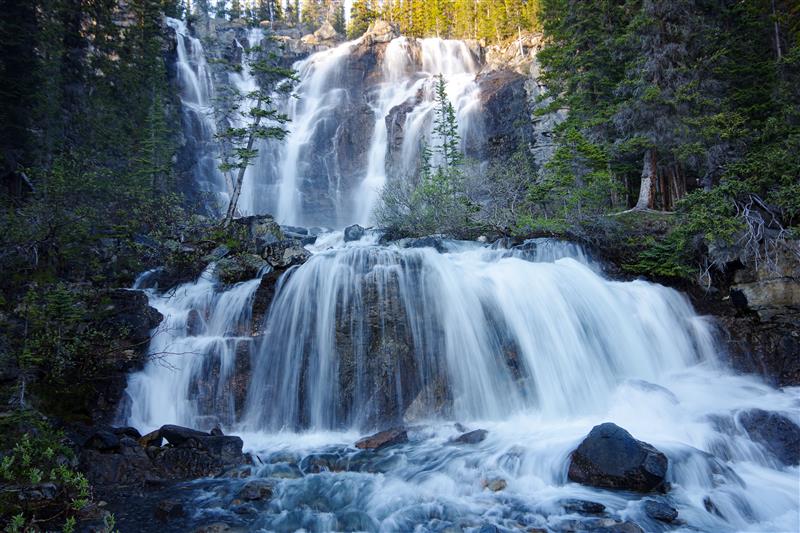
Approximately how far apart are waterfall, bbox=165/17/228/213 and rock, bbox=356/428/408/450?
62.2 feet

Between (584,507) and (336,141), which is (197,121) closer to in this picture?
(336,141)

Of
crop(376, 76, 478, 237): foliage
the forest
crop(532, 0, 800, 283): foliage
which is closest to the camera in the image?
the forest

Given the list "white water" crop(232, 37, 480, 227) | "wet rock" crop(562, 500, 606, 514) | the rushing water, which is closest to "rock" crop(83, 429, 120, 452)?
the rushing water

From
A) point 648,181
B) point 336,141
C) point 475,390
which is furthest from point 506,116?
point 475,390

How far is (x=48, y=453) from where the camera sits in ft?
19.3

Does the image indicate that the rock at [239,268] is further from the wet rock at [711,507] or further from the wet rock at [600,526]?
the wet rock at [711,507]

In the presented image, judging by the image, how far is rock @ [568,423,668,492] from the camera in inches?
253

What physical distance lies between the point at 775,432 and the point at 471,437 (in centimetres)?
Answer: 486

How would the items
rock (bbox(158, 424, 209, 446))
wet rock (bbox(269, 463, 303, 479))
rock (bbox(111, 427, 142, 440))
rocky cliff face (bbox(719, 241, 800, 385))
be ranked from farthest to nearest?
rocky cliff face (bbox(719, 241, 800, 385)) < rock (bbox(111, 427, 142, 440)) < rock (bbox(158, 424, 209, 446)) < wet rock (bbox(269, 463, 303, 479))

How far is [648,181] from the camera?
16734 mm

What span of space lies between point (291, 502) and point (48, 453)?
3178 millimetres

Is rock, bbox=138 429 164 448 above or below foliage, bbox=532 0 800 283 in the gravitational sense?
below

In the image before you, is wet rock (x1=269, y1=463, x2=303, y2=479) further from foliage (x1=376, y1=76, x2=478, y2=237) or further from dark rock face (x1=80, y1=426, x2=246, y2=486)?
foliage (x1=376, y1=76, x2=478, y2=237)

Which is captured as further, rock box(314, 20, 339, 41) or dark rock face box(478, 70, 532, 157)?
rock box(314, 20, 339, 41)
